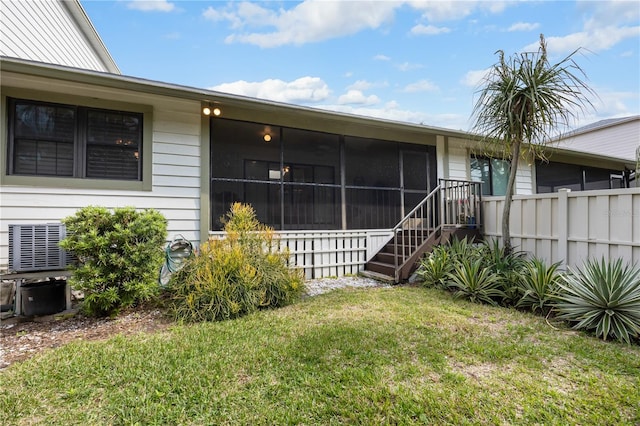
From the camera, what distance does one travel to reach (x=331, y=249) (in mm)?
6238

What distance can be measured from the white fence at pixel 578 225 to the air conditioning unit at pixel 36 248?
23.3ft

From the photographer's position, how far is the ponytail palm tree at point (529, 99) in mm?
4480

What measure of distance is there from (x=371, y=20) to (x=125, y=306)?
34.1 ft

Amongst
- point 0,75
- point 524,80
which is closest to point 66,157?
point 0,75

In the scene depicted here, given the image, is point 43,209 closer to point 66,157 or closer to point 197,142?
point 66,157

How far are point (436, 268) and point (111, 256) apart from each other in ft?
15.7

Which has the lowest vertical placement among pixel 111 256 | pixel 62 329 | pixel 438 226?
pixel 62 329

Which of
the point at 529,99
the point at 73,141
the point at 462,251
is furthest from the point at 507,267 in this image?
the point at 73,141

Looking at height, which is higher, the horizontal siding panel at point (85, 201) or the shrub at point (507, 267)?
the horizontal siding panel at point (85, 201)

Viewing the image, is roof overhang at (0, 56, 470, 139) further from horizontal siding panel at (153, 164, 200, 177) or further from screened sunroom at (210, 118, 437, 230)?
horizontal siding panel at (153, 164, 200, 177)

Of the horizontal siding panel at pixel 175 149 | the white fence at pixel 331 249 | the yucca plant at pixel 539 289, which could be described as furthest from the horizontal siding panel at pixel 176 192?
the yucca plant at pixel 539 289

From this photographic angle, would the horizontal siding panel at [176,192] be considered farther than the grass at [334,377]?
Yes

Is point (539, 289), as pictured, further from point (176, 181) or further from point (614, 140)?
point (614, 140)

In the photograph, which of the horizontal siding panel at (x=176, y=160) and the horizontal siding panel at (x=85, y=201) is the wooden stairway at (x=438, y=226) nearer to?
the horizontal siding panel at (x=85, y=201)
